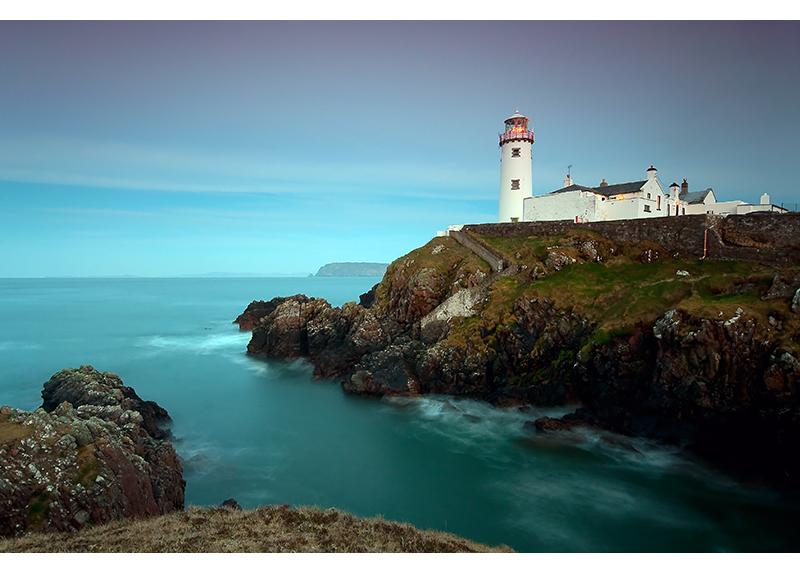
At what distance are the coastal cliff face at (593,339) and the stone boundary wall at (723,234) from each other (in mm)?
824

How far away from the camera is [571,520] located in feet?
47.3

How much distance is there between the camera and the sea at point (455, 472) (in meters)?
13.9

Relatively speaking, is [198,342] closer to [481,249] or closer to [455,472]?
[481,249]

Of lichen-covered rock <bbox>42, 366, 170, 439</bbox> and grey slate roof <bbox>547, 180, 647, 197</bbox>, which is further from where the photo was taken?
grey slate roof <bbox>547, 180, 647, 197</bbox>

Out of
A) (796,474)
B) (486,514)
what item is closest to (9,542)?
(486,514)

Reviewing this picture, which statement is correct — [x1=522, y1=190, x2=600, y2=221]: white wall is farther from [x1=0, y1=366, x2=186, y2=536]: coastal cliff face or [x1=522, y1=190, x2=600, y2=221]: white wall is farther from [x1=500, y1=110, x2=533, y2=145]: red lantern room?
[x1=0, y1=366, x2=186, y2=536]: coastal cliff face

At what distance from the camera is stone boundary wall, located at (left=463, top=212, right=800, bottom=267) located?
24.9m

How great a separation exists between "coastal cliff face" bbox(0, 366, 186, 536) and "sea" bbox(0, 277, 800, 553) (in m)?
2.89

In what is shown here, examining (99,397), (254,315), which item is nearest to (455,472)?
(99,397)

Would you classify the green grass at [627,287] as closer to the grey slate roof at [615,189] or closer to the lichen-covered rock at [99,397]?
the grey slate roof at [615,189]

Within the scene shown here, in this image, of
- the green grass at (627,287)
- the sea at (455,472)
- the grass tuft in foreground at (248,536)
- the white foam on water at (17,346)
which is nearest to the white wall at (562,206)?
the green grass at (627,287)

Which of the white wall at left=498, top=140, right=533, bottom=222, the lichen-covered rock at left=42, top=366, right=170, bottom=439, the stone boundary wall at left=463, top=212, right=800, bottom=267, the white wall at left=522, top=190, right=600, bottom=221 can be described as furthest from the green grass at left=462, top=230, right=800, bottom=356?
the lichen-covered rock at left=42, top=366, right=170, bottom=439

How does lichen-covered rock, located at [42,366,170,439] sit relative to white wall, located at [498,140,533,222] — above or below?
below

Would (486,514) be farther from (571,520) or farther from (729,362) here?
(729,362)
